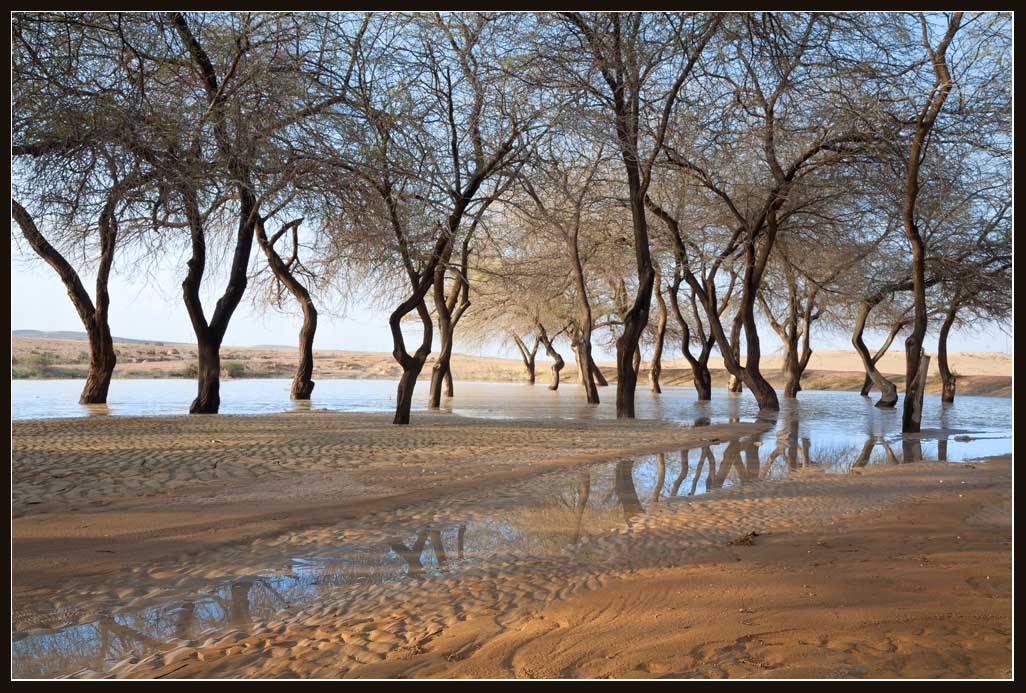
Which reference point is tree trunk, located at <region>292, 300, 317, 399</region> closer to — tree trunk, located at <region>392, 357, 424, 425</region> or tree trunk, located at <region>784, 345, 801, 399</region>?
tree trunk, located at <region>392, 357, 424, 425</region>

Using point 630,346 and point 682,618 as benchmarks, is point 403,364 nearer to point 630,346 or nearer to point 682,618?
point 630,346

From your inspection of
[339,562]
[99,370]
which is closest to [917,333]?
[339,562]

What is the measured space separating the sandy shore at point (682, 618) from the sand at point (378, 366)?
37.8m

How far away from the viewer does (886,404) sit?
78.5 feet

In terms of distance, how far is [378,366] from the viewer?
63.1 meters

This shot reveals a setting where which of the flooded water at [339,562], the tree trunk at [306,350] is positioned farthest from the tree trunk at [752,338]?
the tree trunk at [306,350]

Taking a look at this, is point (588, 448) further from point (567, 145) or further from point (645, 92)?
point (645, 92)

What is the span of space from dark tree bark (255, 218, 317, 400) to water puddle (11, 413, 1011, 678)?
1356cm

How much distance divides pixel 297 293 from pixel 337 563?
17.4 metres

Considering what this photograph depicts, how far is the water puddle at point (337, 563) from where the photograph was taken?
349 centimetres

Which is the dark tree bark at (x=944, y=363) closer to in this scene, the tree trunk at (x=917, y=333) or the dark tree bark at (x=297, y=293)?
→ the tree trunk at (x=917, y=333)

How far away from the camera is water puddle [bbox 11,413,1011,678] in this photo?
11.5 feet
